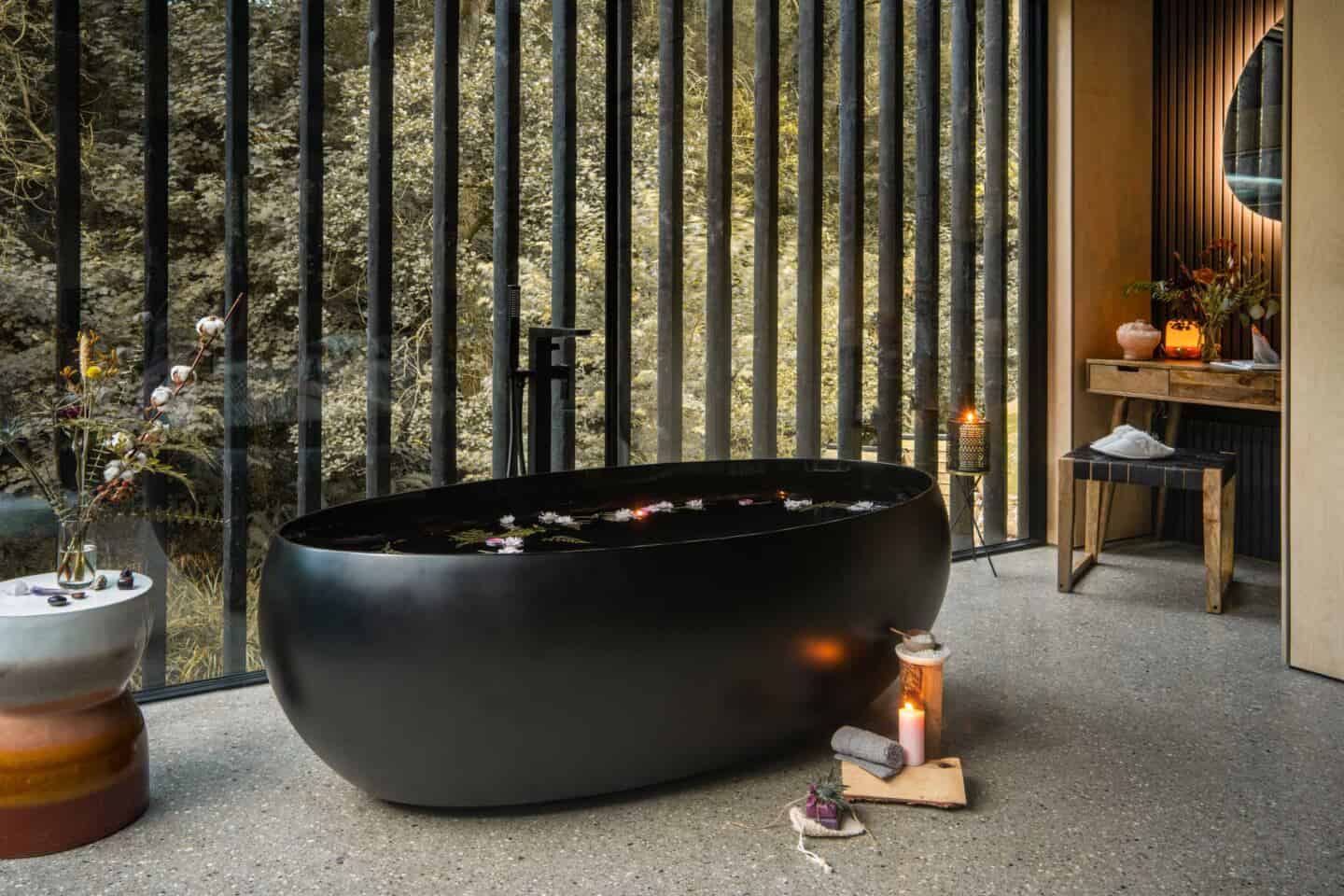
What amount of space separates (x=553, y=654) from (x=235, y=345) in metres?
1.38

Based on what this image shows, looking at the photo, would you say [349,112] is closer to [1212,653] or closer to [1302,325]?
[1302,325]

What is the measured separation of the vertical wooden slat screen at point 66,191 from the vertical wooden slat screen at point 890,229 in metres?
2.56

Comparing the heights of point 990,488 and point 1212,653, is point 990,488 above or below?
above

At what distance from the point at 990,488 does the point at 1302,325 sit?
170cm

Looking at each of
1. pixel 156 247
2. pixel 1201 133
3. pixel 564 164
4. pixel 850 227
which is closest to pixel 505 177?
pixel 564 164

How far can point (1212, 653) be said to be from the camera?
302cm

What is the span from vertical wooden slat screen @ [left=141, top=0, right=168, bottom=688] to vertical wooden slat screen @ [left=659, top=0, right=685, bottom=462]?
4.62ft

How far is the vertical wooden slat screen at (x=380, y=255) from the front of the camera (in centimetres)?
287

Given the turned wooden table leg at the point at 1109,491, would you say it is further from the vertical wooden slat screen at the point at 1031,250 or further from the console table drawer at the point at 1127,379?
the vertical wooden slat screen at the point at 1031,250

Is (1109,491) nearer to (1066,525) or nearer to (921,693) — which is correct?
(1066,525)

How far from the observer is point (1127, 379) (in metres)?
4.14

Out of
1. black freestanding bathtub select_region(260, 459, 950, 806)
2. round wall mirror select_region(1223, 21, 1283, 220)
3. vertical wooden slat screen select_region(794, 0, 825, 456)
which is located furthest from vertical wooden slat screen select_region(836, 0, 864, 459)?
black freestanding bathtub select_region(260, 459, 950, 806)

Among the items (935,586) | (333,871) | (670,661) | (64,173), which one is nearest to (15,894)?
(333,871)

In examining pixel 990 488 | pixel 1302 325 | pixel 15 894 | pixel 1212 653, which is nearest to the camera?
pixel 15 894
